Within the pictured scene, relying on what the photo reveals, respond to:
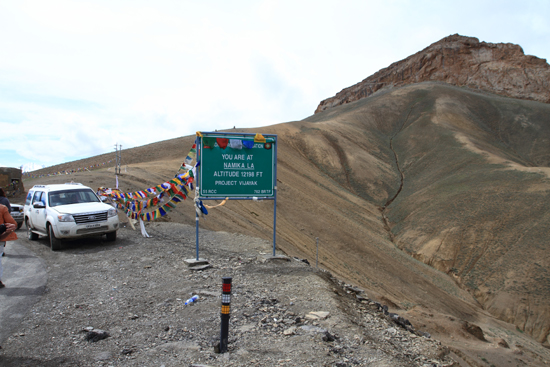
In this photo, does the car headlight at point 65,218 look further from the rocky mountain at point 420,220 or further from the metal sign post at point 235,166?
the rocky mountain at point 420,220

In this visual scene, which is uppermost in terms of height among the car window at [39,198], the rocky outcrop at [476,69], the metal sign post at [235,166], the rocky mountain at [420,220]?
the rocky outcrop at [476,69]

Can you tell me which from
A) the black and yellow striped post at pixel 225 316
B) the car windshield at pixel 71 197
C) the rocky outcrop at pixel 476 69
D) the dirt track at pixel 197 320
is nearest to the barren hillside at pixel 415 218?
the car windshield at pixel 71 197

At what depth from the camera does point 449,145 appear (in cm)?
4962

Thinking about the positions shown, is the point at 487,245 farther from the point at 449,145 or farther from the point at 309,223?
the point at 449,145

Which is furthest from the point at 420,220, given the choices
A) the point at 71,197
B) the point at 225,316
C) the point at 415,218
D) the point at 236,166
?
the point at 225,316

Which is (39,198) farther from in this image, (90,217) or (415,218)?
(415,218)

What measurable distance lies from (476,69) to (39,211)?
10969 cm

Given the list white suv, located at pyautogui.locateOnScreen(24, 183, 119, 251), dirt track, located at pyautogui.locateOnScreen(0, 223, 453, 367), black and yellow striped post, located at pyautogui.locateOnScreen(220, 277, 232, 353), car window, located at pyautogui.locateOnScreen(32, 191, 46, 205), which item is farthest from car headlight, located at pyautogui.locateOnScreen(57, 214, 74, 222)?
black and yellow striped post, located at pyautogui.locateOnScreen(220, 277, 232, 353)

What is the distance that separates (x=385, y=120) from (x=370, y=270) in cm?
5505

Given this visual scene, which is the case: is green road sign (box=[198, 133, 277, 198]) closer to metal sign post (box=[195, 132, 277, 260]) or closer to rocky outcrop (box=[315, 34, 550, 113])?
metal sign post (box=[195, 132, 277, 260])

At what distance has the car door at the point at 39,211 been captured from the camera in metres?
10.8

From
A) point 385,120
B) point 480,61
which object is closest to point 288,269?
point 385,120

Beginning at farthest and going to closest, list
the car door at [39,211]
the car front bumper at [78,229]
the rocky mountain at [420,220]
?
1. the rocky mountain at [420,220]
2. the car door at [39,211]
3. the car front bumper at [78,229]

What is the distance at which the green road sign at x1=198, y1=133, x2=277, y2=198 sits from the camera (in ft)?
30.1
